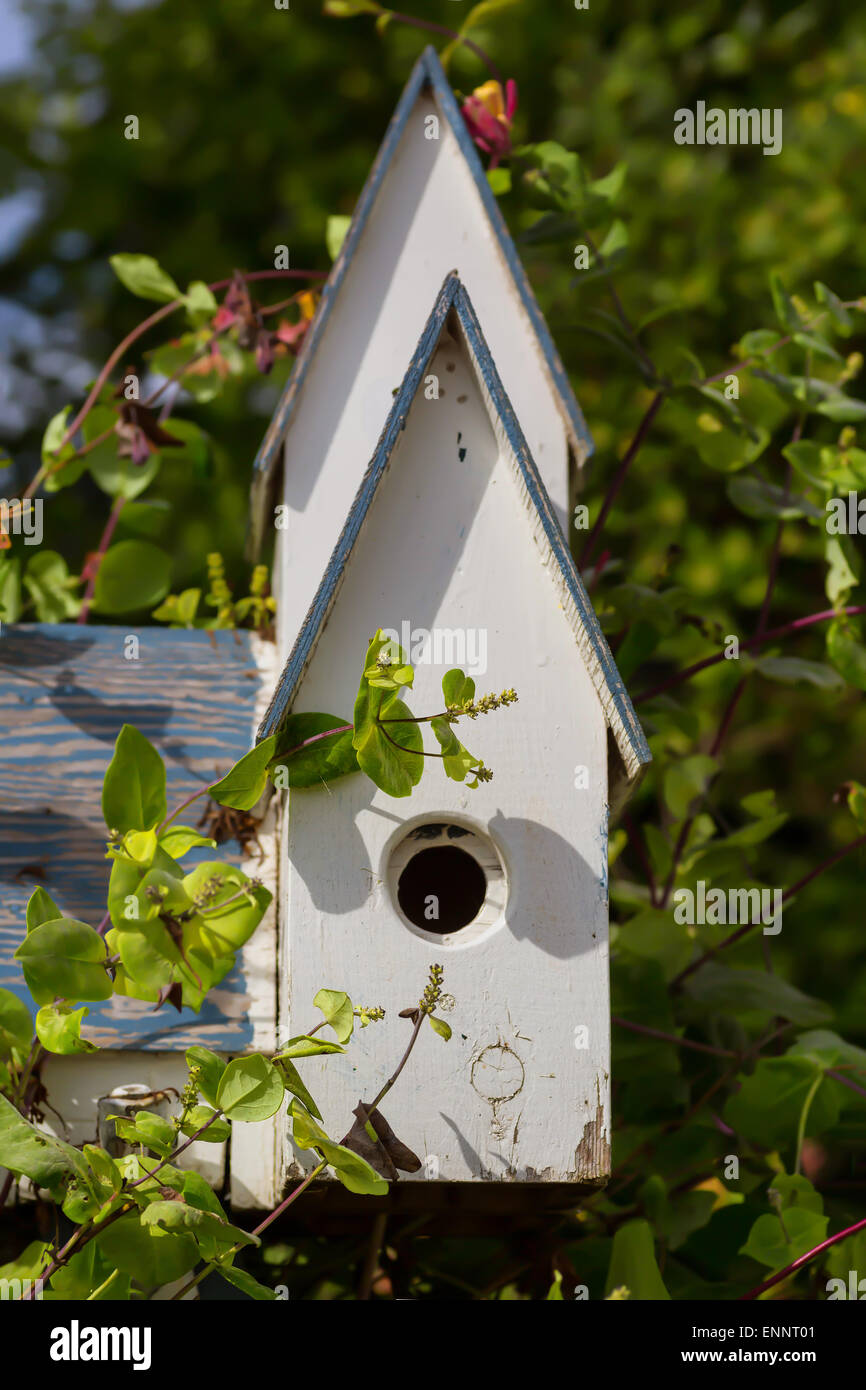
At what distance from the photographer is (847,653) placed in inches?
71.3

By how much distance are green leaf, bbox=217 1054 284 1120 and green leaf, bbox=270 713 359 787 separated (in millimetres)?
329

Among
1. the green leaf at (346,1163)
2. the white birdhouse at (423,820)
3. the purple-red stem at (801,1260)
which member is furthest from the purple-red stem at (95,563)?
the purple-red stem at (801,1260)

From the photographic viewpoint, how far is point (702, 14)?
4.38 m

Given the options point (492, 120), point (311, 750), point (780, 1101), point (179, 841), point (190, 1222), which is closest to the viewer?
point (190, 1222)

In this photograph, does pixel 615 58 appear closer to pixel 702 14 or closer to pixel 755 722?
pixel 702 14

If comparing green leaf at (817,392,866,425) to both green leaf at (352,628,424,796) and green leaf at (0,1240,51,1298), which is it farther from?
green leaf at (0,1240,51,1298)

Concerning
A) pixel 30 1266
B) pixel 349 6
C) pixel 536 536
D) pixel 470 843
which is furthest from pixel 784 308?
pixel 30 1266

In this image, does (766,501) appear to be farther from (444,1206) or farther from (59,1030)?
(59,1030)

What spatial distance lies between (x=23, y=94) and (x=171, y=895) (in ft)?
14.8

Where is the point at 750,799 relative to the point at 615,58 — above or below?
below

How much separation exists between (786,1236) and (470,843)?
52cm

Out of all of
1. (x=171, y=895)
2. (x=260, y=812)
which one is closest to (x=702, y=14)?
(x=260, y=812)

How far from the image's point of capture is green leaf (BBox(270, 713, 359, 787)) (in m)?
1.48

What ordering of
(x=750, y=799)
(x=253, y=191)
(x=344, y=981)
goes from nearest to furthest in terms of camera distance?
(x=344, y=981), (x=750, y=799), (x=253, y=191)
